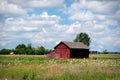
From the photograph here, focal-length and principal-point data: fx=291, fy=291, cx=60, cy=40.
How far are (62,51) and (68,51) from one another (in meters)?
1.80

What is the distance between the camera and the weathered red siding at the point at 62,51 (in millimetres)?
68619

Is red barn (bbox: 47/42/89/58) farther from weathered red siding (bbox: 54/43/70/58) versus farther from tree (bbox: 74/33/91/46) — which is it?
tree (bbox: 74/33/91/46)

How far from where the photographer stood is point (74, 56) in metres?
69.0

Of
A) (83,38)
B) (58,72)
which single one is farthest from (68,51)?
(83,38)

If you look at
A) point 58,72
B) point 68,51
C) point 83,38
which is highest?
point 83,38

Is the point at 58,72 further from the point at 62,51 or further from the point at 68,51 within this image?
the point at 62,51

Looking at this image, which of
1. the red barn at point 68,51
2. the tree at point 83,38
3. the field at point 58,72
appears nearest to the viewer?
the field at point 58,72

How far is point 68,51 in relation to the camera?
6844 centimetres

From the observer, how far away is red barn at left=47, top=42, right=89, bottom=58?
225ft

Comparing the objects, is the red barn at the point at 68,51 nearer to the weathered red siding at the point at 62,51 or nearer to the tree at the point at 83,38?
the weathered red siding at the point at 62,51

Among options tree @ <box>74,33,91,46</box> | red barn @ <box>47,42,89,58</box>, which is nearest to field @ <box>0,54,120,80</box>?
red barn @ <box>47,42,89,58</box>

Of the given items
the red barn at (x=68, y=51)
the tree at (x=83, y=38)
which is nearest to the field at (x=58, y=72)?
the red barn at (x=68, y=51)

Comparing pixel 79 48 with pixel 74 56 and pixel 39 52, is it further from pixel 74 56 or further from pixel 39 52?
pixel 39 52

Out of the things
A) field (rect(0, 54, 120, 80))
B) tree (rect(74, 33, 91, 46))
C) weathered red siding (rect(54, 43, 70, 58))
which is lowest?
field (rect(0, 54, 120, 80))
